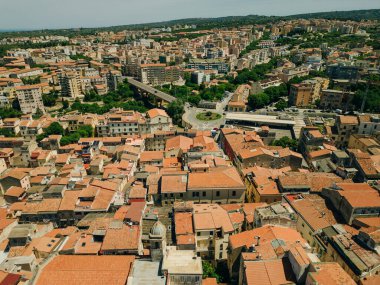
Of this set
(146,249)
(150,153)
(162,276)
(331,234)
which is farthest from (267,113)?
(162,276)

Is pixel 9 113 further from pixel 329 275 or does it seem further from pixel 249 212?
pixel 329 275

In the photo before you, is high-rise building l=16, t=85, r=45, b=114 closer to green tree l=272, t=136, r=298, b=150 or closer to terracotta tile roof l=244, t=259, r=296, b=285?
green tree l=272, t=136, r=298, b=150

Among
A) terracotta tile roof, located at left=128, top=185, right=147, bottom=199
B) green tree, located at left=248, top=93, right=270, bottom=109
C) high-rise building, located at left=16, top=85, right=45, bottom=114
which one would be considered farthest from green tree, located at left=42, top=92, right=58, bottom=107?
terracotta tile roof, located at left=128, top=185, right=147, bottom=199

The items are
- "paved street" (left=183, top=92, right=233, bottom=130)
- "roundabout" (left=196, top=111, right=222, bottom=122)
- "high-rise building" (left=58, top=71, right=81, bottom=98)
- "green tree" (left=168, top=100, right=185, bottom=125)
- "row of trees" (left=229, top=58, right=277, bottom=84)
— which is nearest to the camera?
"paved street" (left=183, top=92, right=233, bottom=130)

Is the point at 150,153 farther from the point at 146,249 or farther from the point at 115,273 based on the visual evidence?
the point at 115,273

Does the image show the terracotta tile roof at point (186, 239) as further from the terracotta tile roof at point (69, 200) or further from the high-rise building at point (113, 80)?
the high-rise building at point (113, 80)

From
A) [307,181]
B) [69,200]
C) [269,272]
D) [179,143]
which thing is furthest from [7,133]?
[269,272]
